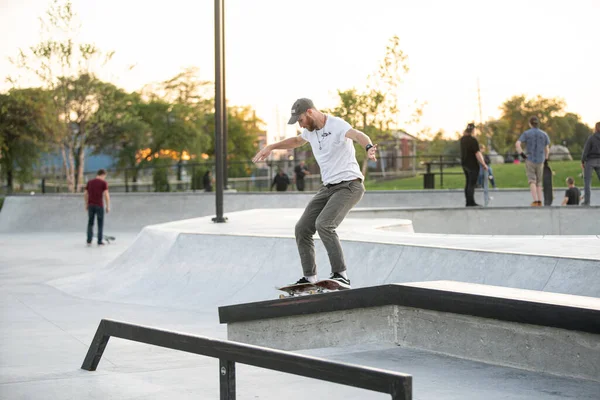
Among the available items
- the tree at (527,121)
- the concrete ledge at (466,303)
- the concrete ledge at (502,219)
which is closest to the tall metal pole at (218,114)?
the concrete ledge at (502,219)

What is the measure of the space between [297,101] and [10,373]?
3235 mm

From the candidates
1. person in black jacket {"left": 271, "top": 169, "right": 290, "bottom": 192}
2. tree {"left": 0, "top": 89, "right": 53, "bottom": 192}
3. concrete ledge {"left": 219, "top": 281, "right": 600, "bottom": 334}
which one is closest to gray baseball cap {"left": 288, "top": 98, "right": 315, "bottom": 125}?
concrete ledge {"left": 219, "top": 281, "right": 600, "bottom": 334}

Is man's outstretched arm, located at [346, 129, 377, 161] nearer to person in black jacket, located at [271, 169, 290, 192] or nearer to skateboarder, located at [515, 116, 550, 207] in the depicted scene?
skateboarder, located at [515, 116, 550, 207]

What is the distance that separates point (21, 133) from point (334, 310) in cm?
4614

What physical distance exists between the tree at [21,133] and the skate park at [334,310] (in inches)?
1203

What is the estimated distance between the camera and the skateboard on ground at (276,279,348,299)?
23.4 ft

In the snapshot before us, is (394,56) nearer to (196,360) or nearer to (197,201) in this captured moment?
(197,201)

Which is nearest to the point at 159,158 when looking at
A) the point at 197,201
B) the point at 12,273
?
the point at 197,201

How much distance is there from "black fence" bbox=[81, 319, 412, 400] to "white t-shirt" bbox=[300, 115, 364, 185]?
2474mm

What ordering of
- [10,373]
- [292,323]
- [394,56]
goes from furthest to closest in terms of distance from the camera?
[394,56]
[292,323]
[10,373]

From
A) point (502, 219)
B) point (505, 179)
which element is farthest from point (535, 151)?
point (505, 179)

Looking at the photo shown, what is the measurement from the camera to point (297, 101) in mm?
7066

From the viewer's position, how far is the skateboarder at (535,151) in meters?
16.6

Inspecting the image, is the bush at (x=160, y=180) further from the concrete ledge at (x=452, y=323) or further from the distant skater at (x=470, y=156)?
the concrete ledge at (x=452, y=323)
